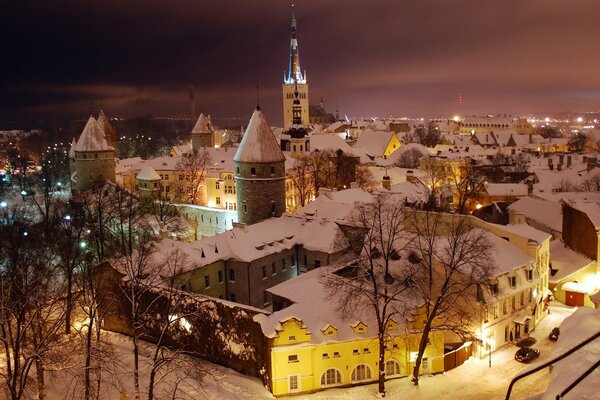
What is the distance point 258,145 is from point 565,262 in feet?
67.7

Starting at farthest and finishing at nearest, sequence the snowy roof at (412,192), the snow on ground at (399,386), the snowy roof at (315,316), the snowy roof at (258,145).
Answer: the snowy roof at (412,192), the snowy roof at (258,145), the snowy roof at (315,316), the snow on ground at (399,386)

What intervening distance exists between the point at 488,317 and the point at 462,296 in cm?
166

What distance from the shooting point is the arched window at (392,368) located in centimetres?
2342

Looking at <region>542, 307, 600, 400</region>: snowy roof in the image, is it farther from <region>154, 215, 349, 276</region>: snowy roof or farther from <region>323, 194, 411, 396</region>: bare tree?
<region>154, 215, 349, 276</region>: snowy roof

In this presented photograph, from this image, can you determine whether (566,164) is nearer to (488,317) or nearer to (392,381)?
(488,317)

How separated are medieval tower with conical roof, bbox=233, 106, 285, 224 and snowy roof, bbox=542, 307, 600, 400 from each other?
3052 cm

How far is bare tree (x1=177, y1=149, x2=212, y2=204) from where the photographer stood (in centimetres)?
5481

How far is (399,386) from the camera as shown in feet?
74.7

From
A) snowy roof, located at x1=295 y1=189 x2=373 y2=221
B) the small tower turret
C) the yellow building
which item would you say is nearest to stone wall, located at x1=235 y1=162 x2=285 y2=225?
snowy roof, located at x1=295 y1=189 x2=373 y2=221

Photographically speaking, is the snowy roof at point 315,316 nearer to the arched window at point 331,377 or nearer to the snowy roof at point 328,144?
the arched window at point 331,377

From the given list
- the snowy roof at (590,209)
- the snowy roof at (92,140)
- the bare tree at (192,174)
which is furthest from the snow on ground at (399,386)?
the snowy roof at (92,140)

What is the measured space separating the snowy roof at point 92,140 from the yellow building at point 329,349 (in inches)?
1429

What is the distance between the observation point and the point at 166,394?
21.2 meters

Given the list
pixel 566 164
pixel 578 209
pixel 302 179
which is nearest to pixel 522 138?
pixel 566 164
